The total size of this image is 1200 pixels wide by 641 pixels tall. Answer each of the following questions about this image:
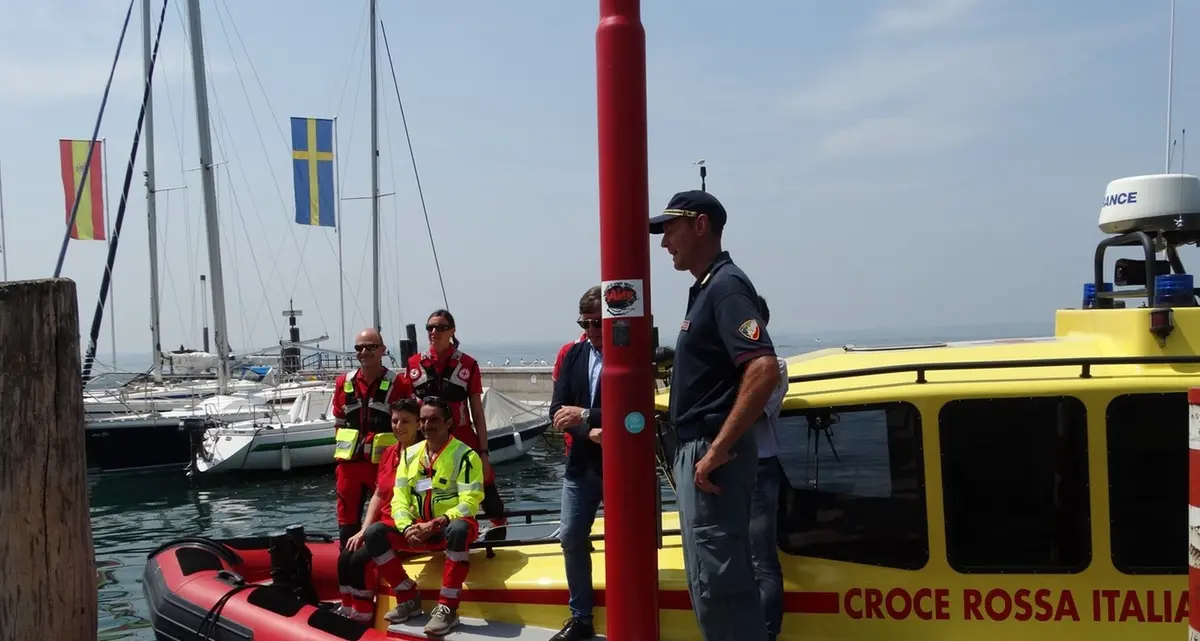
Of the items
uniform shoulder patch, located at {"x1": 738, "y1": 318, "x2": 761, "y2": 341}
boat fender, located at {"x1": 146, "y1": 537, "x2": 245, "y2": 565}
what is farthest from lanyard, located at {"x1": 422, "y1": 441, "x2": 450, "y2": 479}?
uniform shoulder patch, located at {"x1": 738, "y1": 318, "x2": 761, "y2": 341}

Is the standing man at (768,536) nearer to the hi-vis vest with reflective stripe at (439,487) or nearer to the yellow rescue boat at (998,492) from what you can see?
the yellow rescue boat at (998,492)

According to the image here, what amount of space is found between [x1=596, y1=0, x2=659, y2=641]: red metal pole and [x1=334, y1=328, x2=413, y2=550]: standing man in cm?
274

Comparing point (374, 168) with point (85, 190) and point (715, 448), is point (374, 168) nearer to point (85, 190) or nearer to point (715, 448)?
point (85, 190)

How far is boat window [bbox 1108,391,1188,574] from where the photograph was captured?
3354mm

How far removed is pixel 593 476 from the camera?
4.17 m

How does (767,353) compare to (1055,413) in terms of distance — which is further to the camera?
(1055,413)

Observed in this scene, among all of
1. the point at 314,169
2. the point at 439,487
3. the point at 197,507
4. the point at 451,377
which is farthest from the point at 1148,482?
the point at 314,169

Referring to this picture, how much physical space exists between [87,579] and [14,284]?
3.97 feet

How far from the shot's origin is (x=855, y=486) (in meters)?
3.65

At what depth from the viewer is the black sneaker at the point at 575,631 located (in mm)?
3889

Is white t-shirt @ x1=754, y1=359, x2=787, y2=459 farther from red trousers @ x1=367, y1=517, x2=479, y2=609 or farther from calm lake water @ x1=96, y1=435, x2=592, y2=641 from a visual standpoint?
calm lake water @ x1=96, y1=435, x2=592, y2=641

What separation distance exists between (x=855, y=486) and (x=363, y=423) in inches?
130

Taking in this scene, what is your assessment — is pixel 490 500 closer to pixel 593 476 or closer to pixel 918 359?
pixel 593 476

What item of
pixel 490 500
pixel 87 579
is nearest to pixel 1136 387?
pixel 490 500
